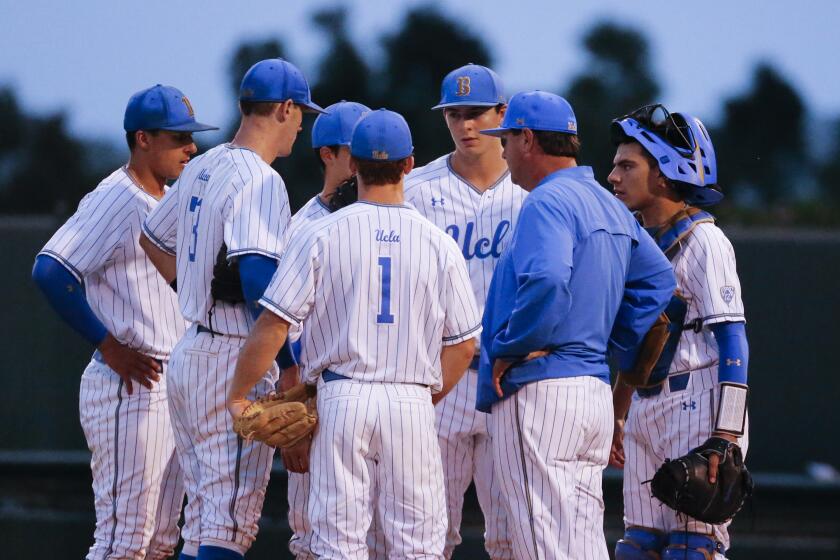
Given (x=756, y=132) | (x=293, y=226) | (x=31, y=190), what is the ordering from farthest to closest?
(x=756, y=132) < (x=31, y=190) < (x=293, y=226)

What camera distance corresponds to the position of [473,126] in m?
5.25

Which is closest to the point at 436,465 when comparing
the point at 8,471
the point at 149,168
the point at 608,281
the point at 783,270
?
the point at 608,281

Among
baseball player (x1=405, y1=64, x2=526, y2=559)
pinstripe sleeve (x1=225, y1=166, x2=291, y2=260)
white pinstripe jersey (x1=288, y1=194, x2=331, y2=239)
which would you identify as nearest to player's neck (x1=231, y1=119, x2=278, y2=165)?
pinstripe sleeve (x1=225, y1=166, x2=291, y2=260)

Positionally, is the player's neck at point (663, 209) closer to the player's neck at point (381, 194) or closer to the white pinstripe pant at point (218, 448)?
the player's neck at point (381, 194)

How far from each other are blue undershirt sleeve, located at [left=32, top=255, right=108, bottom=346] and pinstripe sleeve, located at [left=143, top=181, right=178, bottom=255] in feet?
1.17

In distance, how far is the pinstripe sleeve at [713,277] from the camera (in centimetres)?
458

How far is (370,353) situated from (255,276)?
514 mm

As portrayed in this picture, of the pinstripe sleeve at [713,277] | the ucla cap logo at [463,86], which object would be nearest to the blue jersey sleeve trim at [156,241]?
the ucla cap logo at [463,86]

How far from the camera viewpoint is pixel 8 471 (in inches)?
303

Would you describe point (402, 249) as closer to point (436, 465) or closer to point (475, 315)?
point (475, 315)

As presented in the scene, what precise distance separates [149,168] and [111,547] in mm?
1448

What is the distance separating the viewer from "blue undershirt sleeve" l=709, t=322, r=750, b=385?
178 inches

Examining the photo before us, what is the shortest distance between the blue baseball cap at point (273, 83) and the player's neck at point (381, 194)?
1.95 ft

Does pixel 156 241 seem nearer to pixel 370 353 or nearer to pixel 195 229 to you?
pixel 195 229
